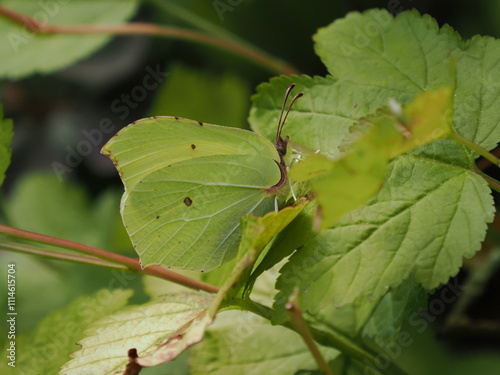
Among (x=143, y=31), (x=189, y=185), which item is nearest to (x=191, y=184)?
(x=189, y=185)

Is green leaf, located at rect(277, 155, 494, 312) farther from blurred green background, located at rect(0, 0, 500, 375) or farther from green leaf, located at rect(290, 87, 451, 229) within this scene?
blurred green background, located at rect(0, 0, 500, 375)

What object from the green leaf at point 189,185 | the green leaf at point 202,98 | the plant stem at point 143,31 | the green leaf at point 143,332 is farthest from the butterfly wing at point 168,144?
the green leaf at point 202,98

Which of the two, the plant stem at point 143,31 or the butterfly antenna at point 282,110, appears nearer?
the butterfly antenna at point 282,110

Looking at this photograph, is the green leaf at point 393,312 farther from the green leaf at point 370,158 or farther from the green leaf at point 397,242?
the green leaf at point 370,158

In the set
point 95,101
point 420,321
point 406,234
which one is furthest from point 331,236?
point 95,101

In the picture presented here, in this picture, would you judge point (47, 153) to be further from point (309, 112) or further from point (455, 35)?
point (455, 35)

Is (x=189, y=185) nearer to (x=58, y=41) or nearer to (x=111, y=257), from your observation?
(x=111, y=257)
